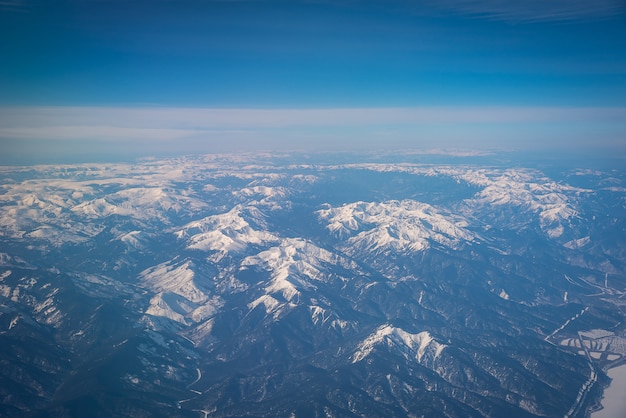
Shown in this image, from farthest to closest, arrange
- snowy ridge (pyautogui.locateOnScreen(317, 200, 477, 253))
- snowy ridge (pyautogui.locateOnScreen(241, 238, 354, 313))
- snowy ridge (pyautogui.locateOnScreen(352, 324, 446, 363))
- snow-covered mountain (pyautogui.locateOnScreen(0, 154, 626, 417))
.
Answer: snowy ridge (pyautogui.locateOnScreen(317, 200, 477, 253))
snowy ridge (pyautogui.locateOnScreen(241, 238, 354, 313))
snowy ridge (pyautogui.locateOnScreen(352, 324, 446, 363))
snow-covered mountain (pyautogui.locateOnScreen(0, 154, 626, 417))

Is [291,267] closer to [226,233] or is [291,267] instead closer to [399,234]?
[226,233]

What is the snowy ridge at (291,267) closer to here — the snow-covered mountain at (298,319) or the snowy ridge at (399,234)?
the snow-covered mountain at (298,319)

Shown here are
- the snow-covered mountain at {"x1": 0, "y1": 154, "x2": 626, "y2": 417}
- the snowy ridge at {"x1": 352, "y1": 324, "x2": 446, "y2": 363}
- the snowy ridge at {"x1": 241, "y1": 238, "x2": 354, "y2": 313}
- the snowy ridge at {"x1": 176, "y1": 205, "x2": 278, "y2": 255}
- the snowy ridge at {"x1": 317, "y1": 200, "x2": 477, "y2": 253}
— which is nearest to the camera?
the snow-covered mountain at {"x1": 0, "y1": 154, "x2": 626, "y2": 417}

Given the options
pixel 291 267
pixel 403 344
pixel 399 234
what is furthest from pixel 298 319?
pixel 399 234

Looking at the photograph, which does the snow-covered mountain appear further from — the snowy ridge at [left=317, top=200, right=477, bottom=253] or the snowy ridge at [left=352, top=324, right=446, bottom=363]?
the snowy ridge at [left=317, top=200, right=477, bottom=253]

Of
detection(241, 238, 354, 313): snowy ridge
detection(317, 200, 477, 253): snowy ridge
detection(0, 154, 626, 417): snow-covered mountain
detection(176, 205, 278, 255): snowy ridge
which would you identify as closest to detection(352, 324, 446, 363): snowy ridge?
detection(0, 154, 626, 417): snow-covered mountain

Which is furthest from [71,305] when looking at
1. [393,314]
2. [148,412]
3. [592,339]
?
[592,339]

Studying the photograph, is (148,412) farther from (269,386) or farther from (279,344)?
(279,344)

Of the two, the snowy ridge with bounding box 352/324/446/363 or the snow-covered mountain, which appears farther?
the snowy ridge with bounding box 352/324/446/363
